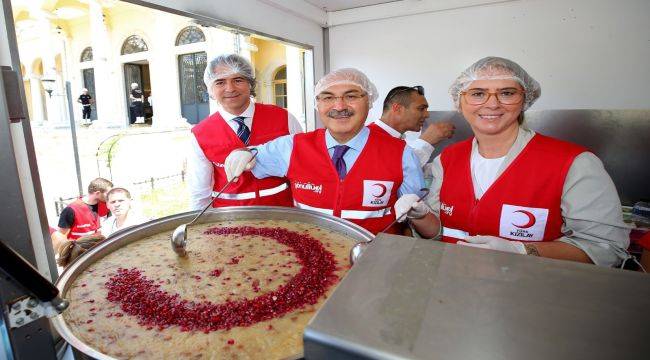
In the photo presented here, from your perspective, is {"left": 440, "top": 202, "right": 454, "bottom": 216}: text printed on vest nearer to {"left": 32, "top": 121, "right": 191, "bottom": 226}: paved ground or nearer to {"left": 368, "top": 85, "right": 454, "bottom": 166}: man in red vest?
{"left": 368, "top": 85, "right": 454, "bottom": 166}: man in red vest

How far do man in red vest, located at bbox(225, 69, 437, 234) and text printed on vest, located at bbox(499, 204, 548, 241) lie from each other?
1.53ft

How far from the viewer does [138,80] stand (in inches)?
682

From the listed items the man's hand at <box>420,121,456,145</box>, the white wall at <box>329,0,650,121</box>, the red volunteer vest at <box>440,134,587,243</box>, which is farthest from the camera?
the man's hand at <box>420,121,456,145</box>

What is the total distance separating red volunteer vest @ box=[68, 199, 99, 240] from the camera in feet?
11.9

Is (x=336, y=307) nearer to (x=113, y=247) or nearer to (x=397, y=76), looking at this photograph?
(x=113, y=247)

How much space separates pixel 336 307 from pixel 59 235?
13.3 ft

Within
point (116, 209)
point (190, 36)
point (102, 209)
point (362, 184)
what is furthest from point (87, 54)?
point (362, 184)

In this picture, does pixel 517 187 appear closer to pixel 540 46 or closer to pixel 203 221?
pixel 203 221

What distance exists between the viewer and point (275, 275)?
125 cm

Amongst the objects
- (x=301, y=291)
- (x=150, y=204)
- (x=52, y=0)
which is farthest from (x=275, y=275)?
(x=52, y=0)

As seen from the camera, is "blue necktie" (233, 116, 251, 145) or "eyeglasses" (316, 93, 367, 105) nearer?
"eyeglasses" (316, 93, 367, 105)

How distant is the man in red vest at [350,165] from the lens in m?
1.88

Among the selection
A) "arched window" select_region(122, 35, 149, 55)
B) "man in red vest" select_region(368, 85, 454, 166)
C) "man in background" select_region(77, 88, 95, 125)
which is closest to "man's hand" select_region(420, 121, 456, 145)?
"man in red vest" select_region(368, 85, 454, 166)

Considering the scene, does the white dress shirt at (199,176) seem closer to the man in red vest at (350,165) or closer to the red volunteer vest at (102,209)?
the man in red vest at (350,165)
